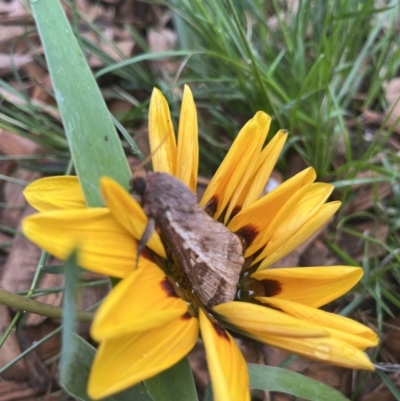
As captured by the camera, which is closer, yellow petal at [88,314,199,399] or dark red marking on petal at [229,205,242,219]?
yellow petal at [88,314,199,399]

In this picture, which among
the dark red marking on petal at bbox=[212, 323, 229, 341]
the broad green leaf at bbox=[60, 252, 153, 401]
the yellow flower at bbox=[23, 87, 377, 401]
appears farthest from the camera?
the dark red marking on petal at bbox=[212, 323, 229, 341]

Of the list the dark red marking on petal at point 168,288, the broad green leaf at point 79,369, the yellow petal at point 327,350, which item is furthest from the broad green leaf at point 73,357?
the yellow petal at point 327,350

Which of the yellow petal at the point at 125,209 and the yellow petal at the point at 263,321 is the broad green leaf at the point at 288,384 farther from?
the yellow petal at the point at 125,209

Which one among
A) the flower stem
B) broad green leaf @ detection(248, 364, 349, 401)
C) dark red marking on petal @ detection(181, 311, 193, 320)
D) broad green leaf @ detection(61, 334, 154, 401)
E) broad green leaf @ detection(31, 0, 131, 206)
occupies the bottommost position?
broad green leaf @ detection(248, 364, 349, 401)

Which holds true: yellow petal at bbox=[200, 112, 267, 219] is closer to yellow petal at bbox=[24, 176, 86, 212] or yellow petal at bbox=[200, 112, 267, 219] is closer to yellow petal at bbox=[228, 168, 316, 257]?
yellow petal at bbox=[228, 168, 316, 257]

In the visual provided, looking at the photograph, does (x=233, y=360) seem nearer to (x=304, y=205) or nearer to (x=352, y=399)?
(x=304, y=205)

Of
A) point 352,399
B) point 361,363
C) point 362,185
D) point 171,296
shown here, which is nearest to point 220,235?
point 171,296

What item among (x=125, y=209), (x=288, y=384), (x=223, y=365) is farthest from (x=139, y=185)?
(x=288, y=384)

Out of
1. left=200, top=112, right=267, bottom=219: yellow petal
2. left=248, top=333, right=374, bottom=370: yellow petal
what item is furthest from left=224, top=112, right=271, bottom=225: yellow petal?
left=248, top=333, right=374, bottom=370: yellow petal
